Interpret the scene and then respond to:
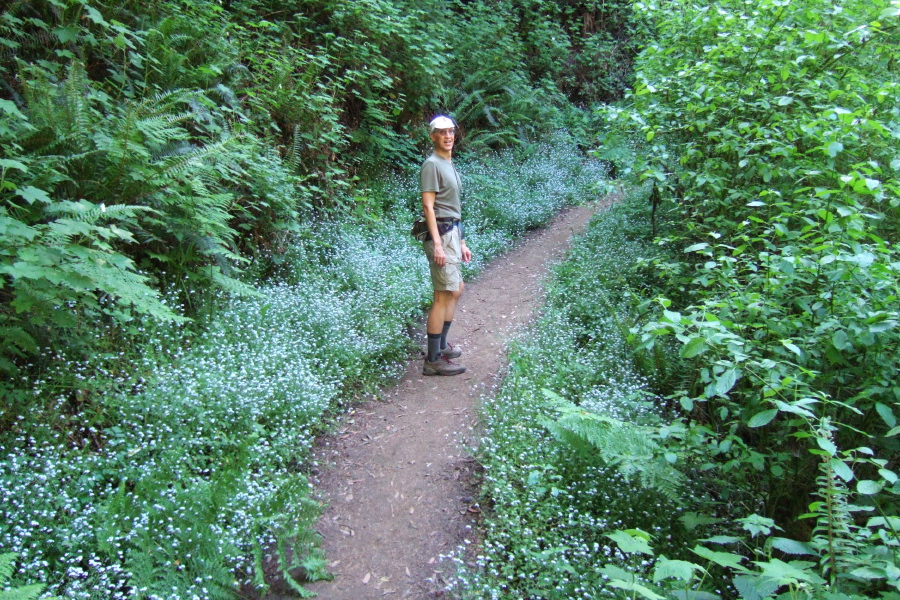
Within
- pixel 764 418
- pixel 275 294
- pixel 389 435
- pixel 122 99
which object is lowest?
pixel 389 435

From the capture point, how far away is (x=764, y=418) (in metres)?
2.96

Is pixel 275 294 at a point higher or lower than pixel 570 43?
lower

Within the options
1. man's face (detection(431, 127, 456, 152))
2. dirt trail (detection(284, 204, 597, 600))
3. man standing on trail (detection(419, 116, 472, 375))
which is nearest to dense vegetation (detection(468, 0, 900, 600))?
dirt trail (detection(284, 204, 597, 600))

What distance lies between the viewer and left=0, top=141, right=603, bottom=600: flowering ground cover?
3451mm

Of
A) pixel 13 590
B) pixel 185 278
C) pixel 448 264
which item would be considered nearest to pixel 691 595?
pixel 13 590

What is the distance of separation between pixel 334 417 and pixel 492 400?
154 centimetres

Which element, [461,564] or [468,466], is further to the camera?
[468,466]

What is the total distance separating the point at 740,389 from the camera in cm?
384

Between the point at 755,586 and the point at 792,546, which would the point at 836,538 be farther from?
the point at 755,586

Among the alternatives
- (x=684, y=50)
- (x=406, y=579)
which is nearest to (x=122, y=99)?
(x=406, y=579)

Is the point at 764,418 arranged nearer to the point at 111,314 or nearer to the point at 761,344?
the point at 761,344

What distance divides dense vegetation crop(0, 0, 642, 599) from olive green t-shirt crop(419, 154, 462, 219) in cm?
163

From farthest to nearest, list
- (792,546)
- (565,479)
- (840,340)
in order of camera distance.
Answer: (565,479), (840,340), (792,546)

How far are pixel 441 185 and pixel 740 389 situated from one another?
3.49m
